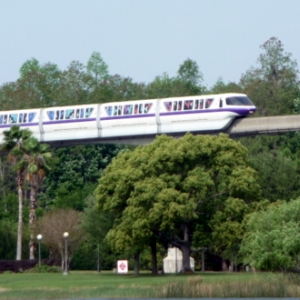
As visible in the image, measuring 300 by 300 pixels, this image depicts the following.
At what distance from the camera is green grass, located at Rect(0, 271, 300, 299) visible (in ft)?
138

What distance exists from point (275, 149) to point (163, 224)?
40.5 metres

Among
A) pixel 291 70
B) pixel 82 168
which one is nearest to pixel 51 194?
pixel 82 168

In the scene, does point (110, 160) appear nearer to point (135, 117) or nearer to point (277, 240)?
point (135, 117)

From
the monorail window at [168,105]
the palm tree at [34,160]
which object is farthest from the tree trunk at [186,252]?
the monorail window at [168,105]

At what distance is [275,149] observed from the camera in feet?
323

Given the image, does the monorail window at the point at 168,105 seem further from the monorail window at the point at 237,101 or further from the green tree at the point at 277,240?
the green tree at the point at 277,240

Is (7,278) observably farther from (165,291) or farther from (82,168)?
(82,168)

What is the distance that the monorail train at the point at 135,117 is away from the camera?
76.7m

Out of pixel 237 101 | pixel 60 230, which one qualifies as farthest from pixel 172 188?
pixel 237 101

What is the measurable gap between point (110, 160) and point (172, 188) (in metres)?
43.4

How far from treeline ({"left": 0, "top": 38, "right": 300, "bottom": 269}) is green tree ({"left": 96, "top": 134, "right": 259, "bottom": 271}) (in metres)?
0.62

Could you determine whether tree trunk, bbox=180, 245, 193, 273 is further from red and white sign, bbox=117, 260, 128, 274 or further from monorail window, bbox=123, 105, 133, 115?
monorail window, bbox=123, 105, 133, 115

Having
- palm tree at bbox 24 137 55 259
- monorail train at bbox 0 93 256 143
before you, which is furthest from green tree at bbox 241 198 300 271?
monorail train at bbox 0 93 256 143

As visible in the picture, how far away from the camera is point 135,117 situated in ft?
267
